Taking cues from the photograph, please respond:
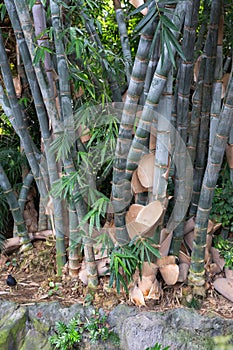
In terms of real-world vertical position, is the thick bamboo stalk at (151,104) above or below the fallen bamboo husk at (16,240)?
above

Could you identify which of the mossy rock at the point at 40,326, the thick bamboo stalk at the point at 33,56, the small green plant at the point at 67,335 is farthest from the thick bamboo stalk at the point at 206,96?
the mossy rock at the point at 40,326

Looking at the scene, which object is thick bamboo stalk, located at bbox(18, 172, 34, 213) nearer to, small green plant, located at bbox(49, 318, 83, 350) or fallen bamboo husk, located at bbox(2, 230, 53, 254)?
fallen bamboo husk, located at bbox(2, 230, 53, 254)

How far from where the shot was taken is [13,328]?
157 cm

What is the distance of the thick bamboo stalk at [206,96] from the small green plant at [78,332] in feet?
2.24

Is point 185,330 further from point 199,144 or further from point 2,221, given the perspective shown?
point 2,221

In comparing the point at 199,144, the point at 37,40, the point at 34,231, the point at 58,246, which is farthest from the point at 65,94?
the point at 34,231

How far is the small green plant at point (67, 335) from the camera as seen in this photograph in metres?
1.46

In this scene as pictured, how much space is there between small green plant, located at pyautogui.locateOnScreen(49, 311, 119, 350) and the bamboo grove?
20cm

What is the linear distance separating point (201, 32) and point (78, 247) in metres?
1.21

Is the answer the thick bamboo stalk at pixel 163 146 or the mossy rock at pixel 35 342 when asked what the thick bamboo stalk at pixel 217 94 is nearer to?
the thick bamboo stalk at pixel 163 146

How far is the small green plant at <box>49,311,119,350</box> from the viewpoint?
1.46 meters

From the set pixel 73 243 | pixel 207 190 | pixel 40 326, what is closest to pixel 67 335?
pixel 40 326

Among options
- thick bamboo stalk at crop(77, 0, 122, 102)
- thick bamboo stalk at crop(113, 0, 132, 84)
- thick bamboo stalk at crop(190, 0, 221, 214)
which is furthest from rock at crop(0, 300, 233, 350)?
thick bamboo stalk at crop(113, 0, 132, 84)

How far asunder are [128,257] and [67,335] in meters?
0.44
